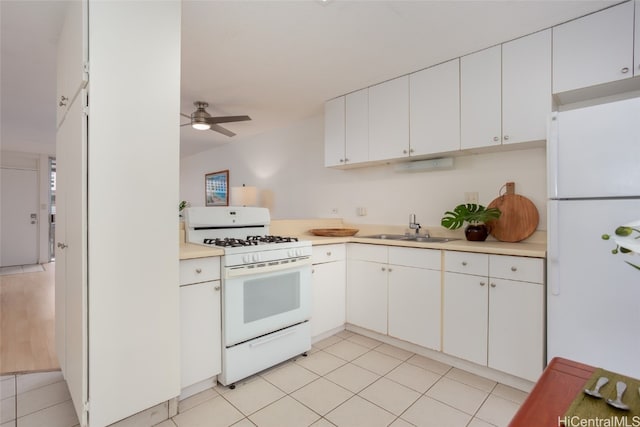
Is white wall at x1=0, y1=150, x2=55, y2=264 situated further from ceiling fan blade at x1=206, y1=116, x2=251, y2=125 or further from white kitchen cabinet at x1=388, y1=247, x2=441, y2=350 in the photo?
white kitchen cabinet at x1=388, y1=247, x2=441, y2=350

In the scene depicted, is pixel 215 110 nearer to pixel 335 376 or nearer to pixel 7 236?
pixel 335 376

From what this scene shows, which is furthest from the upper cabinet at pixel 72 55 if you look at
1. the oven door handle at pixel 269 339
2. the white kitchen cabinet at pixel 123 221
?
the oven door handle at pixel 269 339

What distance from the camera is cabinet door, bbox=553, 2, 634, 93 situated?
177 centimetres

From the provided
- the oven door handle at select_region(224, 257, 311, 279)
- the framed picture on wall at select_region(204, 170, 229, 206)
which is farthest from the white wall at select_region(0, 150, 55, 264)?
the oven door handle at select_region(224, 257, 311, 279)

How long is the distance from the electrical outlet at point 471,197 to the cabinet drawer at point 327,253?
1160mm

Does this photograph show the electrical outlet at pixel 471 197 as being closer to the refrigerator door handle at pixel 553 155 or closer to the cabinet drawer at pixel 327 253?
the refrigerator door handle at pixel 553 155

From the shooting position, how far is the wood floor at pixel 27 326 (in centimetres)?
232

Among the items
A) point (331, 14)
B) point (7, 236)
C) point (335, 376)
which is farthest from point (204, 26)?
point (7, 236)

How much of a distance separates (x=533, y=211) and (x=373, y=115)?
156cm

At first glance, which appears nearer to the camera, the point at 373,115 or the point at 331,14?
the point at 331,14

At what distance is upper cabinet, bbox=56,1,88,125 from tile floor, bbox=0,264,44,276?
5230 millimetres

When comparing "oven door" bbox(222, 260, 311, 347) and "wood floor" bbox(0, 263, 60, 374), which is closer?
"oven door" bbox(222, 260, 311, 347)

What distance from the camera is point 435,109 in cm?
253

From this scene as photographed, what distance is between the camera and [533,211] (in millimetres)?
2314
